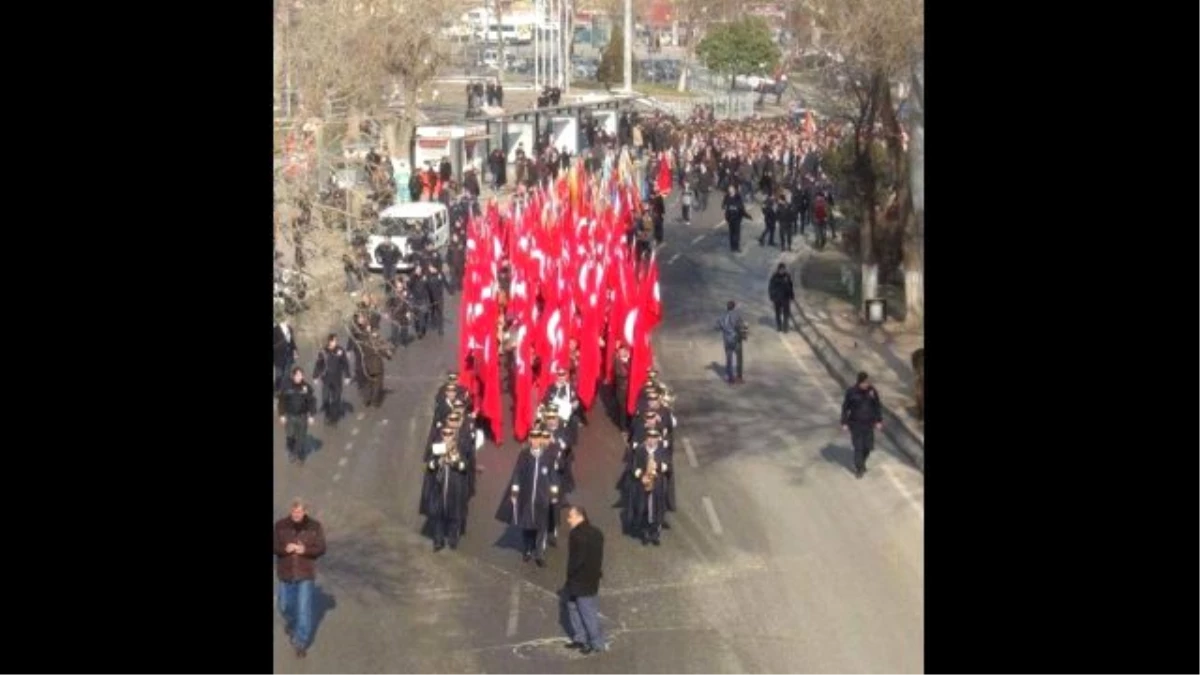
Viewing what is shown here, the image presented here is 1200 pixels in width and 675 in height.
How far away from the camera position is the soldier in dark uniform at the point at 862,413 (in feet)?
82.0

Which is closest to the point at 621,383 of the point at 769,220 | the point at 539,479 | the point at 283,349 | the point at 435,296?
the point at 283,349

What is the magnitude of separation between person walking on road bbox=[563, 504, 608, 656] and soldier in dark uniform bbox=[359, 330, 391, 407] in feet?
35.1

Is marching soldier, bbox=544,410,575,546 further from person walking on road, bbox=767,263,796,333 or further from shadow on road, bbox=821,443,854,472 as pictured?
person walking on road, bbox=767,263,796,333

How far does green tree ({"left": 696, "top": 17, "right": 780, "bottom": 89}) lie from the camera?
96812mm

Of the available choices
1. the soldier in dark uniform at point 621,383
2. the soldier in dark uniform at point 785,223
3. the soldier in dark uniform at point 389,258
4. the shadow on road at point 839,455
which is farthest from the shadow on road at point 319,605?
the soldier in dark uniform at point 785,223

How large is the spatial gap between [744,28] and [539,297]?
6701cm

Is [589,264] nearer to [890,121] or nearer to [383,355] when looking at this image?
[383,355]

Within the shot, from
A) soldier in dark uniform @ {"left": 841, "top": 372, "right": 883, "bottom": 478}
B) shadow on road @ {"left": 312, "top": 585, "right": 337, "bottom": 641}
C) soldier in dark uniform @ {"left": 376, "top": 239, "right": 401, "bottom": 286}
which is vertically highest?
soldier in dark uniform @ {"left": 376, "top": 239, "right": 401, "bottom": 286}

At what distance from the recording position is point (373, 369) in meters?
29.5

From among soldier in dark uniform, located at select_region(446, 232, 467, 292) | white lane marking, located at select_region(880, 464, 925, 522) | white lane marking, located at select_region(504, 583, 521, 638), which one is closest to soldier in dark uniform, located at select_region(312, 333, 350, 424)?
white lane marking, located at select_region(880, 464, 925, 522)

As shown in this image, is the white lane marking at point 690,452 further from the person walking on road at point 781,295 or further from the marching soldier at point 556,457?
the person walking on road at point 781,295

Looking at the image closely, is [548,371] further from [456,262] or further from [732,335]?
[456,262]

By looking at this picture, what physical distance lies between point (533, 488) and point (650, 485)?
1.51 metres
